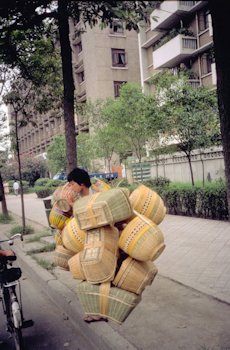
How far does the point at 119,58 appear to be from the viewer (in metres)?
32.8

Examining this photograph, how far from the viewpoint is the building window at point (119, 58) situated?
104 feet

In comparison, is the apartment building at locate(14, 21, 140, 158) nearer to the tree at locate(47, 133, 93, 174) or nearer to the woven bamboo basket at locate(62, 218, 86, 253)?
the tree at locate(47, 133, 93, 174)

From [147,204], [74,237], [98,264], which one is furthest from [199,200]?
[98,264]

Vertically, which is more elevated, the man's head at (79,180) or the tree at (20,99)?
the tree at (20,99)

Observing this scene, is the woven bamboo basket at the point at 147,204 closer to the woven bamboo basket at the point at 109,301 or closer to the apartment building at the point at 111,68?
the woven bamboo basket at the point at 109,301

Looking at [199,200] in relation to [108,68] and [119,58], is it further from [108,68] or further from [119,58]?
[119,58]

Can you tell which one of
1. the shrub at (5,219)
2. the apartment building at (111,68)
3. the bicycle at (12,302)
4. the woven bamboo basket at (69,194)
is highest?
the apartment building at (111,68)

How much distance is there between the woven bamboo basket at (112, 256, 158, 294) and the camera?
9.72 feet

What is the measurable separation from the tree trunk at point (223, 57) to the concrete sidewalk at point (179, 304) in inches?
72.7

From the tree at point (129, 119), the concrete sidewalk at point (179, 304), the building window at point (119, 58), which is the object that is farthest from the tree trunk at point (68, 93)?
the building window at point (119, 58)

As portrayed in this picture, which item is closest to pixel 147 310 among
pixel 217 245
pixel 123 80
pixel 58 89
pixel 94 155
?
pixel 217 245

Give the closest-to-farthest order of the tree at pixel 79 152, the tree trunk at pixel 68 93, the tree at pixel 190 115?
the tree trunk at pixel 68 93
the tree at pixel 190 115
the tree at pixel 79 152

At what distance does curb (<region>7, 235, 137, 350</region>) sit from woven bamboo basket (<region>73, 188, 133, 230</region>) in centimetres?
119

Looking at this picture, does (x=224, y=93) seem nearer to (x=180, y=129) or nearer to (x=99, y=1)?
(x=99, y=1)
